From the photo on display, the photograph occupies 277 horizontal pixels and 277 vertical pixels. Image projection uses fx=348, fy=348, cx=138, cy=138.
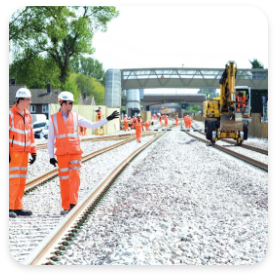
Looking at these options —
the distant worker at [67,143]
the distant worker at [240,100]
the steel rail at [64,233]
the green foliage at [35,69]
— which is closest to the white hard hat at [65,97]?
the distant worker at [67,143]

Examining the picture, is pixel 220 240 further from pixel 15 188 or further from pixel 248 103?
pixel 248 103

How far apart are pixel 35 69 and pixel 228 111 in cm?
1476

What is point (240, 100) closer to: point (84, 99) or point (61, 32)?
point (84, 99)

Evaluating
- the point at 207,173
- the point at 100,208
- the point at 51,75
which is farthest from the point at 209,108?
the point at 51,75

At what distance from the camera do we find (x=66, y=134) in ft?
12.5

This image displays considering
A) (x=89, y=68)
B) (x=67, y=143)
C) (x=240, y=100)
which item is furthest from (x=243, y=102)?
(x=67, y=143)

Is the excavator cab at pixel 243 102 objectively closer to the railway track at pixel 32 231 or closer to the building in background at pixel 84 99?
the building in background at pixel 84 99

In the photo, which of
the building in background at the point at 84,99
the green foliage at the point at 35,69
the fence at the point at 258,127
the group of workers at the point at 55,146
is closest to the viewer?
the group of workers at the point at 55,146

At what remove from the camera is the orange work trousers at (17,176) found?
12.0 feet

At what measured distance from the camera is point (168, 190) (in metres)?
8.55

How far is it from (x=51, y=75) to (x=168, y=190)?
4.47 meters

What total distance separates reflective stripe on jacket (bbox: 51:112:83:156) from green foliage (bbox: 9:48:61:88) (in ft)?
5.40

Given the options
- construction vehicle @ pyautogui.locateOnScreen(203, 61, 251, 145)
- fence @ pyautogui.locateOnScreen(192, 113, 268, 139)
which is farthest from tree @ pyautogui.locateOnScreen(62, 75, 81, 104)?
fence @ pyautogui.locateOnScreen(192, 113, 268, 139)

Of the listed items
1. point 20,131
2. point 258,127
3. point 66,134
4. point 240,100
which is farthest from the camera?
point 258,127
